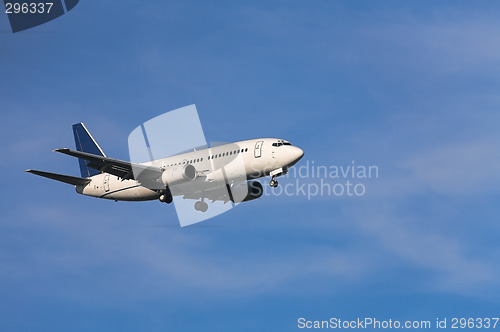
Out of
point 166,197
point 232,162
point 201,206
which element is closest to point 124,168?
point 166,197

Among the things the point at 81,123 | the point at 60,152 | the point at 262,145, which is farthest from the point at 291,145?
the point at 81,123

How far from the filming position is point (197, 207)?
243 ft

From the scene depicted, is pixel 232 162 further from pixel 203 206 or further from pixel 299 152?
pixel 203 206

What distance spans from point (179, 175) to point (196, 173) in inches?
56.2

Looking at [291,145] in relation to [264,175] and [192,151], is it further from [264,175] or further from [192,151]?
[192,151]

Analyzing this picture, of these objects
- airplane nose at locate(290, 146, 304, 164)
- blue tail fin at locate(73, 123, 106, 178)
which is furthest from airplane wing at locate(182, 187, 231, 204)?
blue tail fin at locate(73, 123, 106, 178)

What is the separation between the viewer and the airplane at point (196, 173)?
66.1m

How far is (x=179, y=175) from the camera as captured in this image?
224 feet

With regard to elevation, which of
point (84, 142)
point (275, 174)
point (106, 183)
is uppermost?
point (84, 142)

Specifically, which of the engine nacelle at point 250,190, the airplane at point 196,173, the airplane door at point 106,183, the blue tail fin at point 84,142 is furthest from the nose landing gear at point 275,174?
the blue tail fin at point 84,142

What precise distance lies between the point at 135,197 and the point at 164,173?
555 cm

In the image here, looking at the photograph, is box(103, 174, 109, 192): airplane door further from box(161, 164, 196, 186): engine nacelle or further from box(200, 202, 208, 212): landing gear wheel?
box(200, 202, 208, 212): landing gear wheel

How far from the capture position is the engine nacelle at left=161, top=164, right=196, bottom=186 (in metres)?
67.8

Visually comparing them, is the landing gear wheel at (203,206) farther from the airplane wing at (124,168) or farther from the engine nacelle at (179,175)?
the engine nacelle at (179,175)
